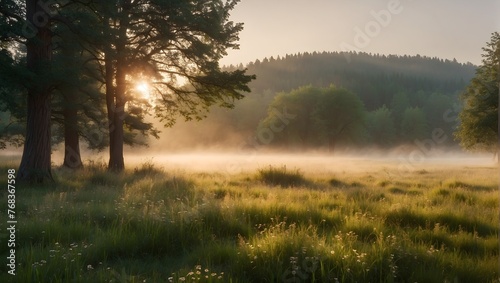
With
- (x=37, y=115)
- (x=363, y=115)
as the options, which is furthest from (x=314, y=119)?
(x=37, y=115)

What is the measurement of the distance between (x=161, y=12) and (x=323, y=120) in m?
46.9

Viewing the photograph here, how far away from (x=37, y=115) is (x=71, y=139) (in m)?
8.87

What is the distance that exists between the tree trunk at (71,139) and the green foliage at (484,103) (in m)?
29.5

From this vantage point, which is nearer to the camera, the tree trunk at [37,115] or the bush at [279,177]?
the tree trunk at [37,115]

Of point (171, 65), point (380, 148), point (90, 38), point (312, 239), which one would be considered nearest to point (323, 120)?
point (380, 148)

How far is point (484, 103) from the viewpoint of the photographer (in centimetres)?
2916

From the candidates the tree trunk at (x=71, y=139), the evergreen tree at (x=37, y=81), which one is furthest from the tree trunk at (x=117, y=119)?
the evergreen tree at (x=37, y=81)

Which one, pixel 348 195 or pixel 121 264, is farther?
pixel 348 195

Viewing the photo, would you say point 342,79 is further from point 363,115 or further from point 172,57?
point 172,57

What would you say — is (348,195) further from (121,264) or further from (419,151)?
(419,151)

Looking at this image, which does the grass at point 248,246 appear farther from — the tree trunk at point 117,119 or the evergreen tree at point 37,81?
the tree trunk at point 117,119

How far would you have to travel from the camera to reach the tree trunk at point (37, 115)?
11.4m

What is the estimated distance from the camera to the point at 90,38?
38.0 ft

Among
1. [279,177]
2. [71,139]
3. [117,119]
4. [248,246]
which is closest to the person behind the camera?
[248,246]
